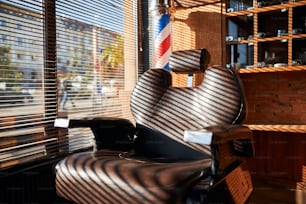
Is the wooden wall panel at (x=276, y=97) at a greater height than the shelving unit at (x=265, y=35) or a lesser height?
lesser

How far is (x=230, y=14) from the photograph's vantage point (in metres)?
2.33

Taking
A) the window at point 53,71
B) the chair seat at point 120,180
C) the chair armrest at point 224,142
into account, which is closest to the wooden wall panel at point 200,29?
the window at point 53,71

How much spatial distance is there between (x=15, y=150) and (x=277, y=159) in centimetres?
192

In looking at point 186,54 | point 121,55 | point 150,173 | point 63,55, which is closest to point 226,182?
point 150,173

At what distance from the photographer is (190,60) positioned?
1.73 meters

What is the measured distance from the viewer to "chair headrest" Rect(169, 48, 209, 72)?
5.62 ft

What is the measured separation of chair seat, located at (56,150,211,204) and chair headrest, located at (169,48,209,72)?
603 mm

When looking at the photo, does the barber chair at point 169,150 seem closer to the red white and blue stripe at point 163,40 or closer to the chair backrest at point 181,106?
the chair backrest at point 181,106

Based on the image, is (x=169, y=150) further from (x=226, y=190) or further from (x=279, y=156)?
(x=279, y=156)

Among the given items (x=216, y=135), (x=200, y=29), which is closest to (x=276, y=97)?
(x=200, y=29)

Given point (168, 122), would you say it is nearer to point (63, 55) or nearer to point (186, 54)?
point (186, 54)

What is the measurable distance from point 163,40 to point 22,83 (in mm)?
1337

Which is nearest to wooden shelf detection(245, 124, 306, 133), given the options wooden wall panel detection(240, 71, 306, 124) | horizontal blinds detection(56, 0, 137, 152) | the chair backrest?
wooden wall panel detection(240, 71, 306, 124)

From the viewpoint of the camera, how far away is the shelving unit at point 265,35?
2133 mm
